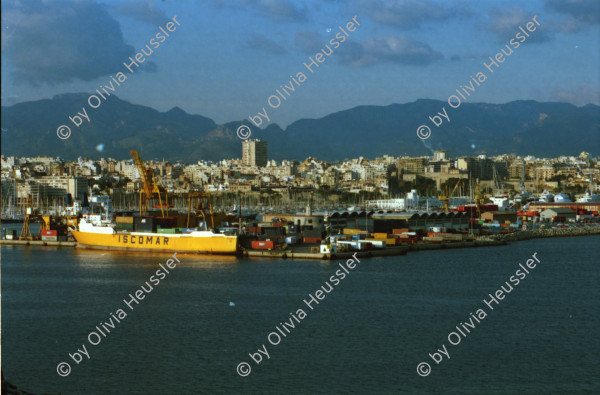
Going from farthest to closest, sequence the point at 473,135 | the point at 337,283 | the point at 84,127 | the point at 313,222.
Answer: the point at 473,135 → the point at 84,127 → the point at 313,222 → the point at 337,283

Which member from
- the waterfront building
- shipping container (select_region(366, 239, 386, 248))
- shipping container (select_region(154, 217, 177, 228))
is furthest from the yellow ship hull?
the waterfront building

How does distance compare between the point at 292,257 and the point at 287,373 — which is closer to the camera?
the point at 287,373

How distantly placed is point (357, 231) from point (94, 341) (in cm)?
1424

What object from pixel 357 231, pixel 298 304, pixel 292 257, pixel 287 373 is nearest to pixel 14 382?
→ pixel 287 373

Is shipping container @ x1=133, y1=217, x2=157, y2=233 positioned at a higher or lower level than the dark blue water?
higher

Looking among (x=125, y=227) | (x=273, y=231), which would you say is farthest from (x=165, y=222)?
(x=273, y=231)

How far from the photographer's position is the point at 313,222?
2503 cm

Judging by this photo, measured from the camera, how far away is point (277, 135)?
18975 centimetres

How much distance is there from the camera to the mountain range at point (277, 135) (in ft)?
369

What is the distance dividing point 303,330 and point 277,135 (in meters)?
181

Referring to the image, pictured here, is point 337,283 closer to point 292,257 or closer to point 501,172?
point 292,257

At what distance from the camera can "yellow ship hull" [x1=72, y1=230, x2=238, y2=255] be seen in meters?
19.4

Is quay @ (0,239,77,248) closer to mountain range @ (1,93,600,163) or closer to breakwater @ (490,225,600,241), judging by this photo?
breakwater @ (490,225,600,241)

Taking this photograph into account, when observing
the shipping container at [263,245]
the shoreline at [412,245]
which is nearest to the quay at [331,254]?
the shoreline at [412,245]
